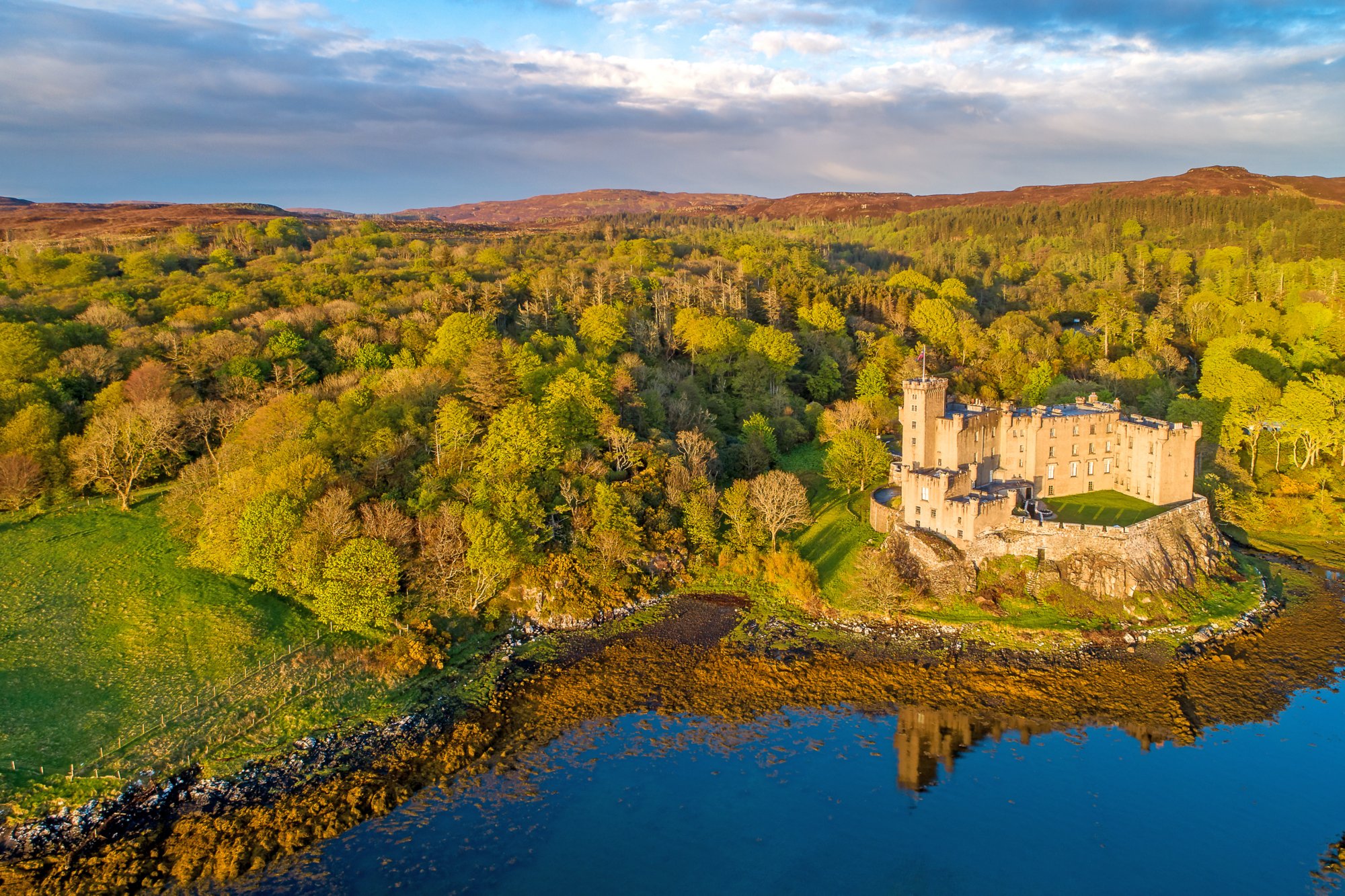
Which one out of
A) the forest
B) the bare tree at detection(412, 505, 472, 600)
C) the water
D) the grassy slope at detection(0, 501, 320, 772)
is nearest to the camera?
the water

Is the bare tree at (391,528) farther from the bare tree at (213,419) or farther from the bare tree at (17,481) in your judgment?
the bare tree at (17,481)

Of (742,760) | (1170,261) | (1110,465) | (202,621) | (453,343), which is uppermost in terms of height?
(1170,261)

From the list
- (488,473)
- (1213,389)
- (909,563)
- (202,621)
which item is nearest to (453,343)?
(488,473)

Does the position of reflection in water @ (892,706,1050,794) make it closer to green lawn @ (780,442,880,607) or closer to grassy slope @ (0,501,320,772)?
green lawn @ (780,442,880,607)

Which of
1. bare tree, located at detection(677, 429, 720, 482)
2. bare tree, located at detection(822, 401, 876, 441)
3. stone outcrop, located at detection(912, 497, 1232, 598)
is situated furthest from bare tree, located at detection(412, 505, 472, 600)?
bare tree, located at detection(822, 401, 876, 441)

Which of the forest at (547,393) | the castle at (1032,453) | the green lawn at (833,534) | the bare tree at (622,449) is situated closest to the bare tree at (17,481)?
the forest at (547,393)

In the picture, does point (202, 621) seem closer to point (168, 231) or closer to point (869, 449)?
point (869, 449)
